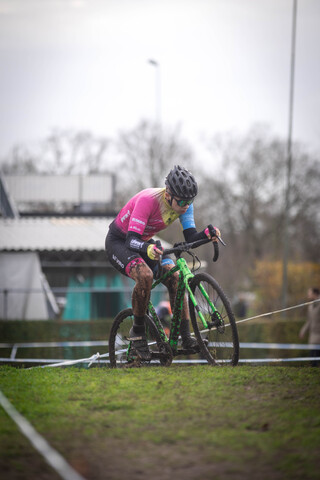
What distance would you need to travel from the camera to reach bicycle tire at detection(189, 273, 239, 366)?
6845mm

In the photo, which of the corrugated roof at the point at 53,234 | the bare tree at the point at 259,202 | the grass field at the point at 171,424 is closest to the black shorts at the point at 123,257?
the grass field at the point at 171,424

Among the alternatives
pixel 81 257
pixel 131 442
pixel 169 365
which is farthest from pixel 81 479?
pixel 81 257

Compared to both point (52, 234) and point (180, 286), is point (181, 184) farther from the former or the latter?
point (52, 234)

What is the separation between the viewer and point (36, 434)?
461 cm

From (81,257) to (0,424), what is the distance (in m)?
23.6

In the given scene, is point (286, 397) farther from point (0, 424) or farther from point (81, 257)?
point (81, 257)

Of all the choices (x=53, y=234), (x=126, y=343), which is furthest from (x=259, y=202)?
(x=126, y=343)

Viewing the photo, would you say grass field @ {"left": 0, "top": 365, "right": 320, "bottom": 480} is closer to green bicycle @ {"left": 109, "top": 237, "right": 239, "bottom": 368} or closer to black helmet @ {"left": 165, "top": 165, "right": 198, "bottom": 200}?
green bicycle @ {"left": 109, "top": 237, "right": 239, "bottom": 368}

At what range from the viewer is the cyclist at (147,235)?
7.32m

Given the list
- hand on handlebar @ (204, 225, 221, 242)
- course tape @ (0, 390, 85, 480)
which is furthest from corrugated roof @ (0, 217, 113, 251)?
course tape @ (0, 390, 85, 480)

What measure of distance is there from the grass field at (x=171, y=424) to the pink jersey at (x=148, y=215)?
1487mm

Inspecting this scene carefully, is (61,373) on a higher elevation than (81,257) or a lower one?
higher

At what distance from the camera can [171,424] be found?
4875 mm

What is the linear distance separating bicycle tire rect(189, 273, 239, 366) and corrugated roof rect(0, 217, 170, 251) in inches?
777
